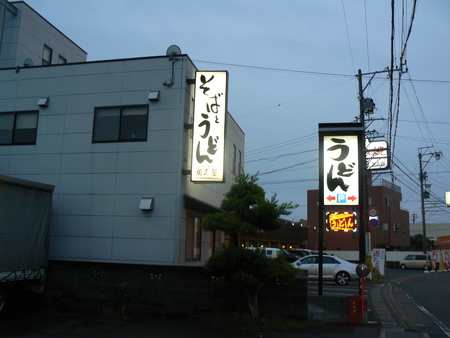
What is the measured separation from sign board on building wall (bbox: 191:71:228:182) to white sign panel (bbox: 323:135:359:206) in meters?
3.02

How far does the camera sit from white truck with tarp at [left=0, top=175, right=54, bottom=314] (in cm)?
1084

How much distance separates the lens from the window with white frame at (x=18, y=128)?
14555 mm

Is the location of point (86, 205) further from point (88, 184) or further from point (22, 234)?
point (22, 234)

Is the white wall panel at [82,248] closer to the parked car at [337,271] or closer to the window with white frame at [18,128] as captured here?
the window with white frame at [18,128]

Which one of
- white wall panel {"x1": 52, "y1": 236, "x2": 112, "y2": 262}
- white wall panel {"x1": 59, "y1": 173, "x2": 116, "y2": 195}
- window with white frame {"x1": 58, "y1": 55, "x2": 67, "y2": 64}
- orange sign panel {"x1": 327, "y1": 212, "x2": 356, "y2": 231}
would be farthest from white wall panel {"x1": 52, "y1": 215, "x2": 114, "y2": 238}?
window with white frame {"x1": 58, "y1": 55, "x2": 67, "y2": 64}

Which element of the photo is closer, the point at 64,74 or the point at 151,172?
the point at 151,172

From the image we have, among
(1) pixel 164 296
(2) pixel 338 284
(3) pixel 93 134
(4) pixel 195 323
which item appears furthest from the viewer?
(2) pixel 338 284

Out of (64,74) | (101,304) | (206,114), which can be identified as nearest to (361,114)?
(206,114)

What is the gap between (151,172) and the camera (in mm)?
13219

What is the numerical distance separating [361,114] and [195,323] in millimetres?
20242

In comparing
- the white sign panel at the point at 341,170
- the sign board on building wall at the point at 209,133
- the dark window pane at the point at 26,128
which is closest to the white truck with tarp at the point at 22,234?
the dark window pane at the point at 26,128

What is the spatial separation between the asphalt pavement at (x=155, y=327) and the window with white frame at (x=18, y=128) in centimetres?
568

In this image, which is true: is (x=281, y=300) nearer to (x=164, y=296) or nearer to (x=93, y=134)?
(x=164, y=296)

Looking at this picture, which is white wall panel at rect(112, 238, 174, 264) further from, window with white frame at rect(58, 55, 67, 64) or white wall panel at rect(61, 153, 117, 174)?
window with white frame at rect(58, 55, 67, 64)
